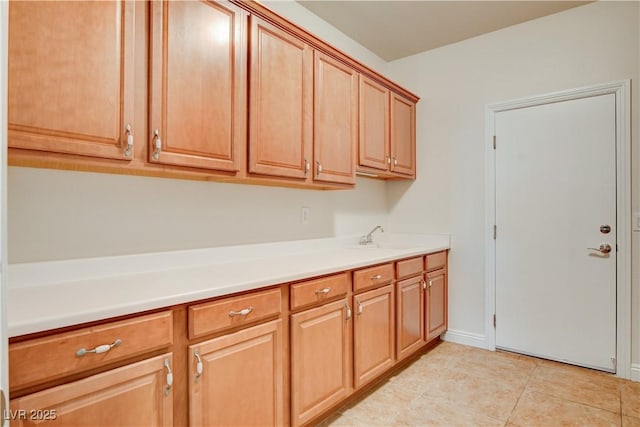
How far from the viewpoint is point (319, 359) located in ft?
5.93

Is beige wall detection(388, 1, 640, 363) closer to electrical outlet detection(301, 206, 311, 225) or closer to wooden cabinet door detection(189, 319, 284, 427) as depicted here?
electrical outlet detection(301, 206, 311, 225)

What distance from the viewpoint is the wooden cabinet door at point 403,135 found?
9.91 feet

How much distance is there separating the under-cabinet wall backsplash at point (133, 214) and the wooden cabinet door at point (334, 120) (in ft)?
1.22

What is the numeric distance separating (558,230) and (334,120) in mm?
1932

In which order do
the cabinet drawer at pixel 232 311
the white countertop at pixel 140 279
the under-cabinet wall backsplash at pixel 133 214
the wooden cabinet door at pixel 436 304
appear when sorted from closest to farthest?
the white countertop at pixel 140 279 → the cabinet drawer at pixel 232 311 → the under-cabinet wall backsplash at pixel 133 214 → the wooden cabinet door at pixel 436 304

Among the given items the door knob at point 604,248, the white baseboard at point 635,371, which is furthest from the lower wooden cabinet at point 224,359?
the white baseboard at point 635,371

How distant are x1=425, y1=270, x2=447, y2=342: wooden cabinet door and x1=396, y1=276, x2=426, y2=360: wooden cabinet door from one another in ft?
0.33

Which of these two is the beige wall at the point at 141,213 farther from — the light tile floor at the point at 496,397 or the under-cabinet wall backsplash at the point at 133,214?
the light tile floor at the point at 496,397

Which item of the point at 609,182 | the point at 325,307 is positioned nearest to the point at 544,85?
the point at 609,182

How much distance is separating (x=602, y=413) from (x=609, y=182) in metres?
1.52

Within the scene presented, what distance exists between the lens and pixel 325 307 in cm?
185

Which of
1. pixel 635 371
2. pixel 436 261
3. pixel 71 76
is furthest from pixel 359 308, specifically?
pixel 635 371

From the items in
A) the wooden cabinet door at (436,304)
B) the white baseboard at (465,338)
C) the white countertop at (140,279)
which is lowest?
the white baseboard at (465,338)

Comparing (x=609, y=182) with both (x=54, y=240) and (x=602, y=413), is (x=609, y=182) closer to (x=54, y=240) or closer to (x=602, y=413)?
(x=602, y=413)
